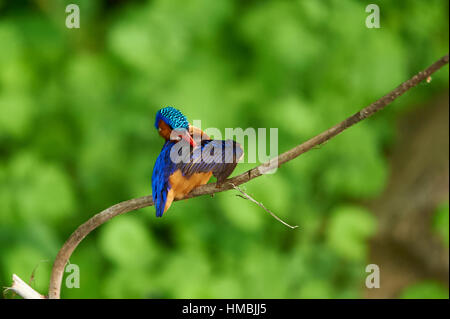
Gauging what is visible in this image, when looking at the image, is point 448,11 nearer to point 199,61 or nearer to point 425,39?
point 425,39

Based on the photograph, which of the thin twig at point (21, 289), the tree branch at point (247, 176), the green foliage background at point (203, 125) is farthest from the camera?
the green foliage background at point (203, 125)

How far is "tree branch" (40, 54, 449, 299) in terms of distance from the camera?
0.53 meters

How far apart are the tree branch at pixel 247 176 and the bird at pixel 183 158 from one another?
2 centimetres

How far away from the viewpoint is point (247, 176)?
617mm

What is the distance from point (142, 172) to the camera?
1.83 m

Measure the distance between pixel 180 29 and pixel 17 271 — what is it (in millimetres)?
935

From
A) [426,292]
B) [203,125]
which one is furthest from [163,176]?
[426,292]

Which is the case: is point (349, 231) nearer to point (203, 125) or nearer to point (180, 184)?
point (203, 125)

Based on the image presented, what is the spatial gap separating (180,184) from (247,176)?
144 millimetres

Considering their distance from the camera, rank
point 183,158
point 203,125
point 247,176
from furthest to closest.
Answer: point 203,125 < point 183,158 < point 247,176

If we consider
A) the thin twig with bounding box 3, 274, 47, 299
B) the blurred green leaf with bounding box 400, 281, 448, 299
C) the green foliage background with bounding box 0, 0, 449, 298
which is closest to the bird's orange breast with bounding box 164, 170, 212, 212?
the thin twig with bounding box 3, 274, 47, 299

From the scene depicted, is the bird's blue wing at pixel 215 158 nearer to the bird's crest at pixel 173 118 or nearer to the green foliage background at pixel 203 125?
the bird's crest at pixel 173 118

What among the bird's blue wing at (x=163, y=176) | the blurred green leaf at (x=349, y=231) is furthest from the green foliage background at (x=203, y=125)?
the bird's blue wing at (x=163, y=176)

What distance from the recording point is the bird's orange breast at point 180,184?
0.73m
